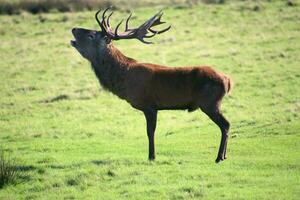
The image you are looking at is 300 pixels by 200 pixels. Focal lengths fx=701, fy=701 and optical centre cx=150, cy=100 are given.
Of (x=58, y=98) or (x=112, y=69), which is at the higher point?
(x=112, y=69)

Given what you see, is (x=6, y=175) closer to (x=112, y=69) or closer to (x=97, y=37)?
(x=112, y=69)

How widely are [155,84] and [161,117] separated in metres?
5.97

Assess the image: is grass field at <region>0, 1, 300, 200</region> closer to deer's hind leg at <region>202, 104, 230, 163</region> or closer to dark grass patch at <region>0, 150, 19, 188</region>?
dark grass patch at <region>0, 150, 19, 188</region>

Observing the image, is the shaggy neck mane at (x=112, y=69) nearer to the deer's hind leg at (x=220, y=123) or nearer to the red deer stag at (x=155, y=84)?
the red deer stag at (x=155, y=84)

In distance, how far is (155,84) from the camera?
13.8m

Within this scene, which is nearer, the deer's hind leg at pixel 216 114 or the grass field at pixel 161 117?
the grass field at pixel 161 117

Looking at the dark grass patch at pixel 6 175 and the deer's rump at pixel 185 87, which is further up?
the deer's rump at pixel 185 87

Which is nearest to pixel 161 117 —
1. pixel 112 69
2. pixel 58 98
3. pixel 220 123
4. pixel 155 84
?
pixel 58 98

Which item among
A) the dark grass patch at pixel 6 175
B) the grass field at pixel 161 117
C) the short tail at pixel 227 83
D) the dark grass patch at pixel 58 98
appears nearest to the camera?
the grass field at pixel 161 117

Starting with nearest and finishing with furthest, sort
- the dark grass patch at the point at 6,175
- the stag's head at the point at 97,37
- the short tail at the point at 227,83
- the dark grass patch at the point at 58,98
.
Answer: the dark grass patch at the point at 6,175 < the short tail at the point at 227,83 < the stag's head at the point at 97,37 < the dark grass patch at the point at 58,98

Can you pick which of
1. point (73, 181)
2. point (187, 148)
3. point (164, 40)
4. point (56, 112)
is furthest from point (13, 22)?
point (73, 181)

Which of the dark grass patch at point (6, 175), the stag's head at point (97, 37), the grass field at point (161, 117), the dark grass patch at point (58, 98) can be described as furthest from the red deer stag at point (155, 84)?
the dark grass patch at point (58, 98)

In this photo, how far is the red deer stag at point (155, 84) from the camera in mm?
13461

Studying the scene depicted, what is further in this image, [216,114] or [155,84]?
[155,84]
